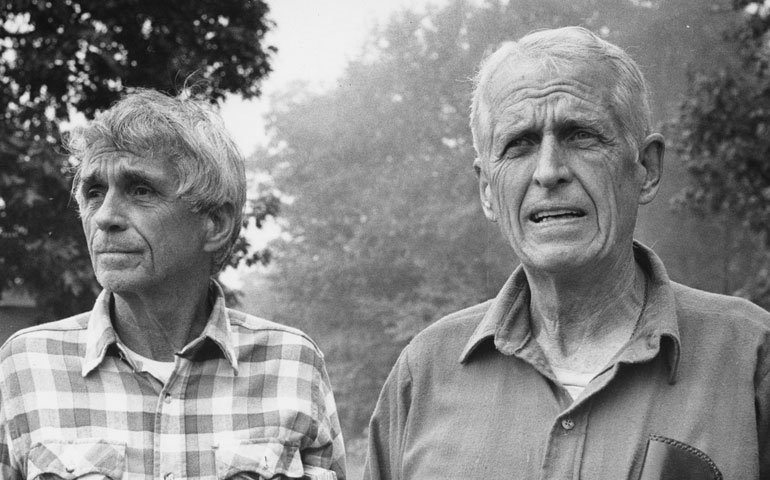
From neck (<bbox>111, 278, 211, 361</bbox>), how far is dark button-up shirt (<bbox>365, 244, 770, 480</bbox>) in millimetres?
813

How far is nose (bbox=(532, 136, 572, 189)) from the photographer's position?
226cm

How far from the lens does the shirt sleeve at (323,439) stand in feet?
10.0

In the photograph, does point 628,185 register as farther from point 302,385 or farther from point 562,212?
point 302,385

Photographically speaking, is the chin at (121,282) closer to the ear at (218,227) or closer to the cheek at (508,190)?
the ear at (218,227)

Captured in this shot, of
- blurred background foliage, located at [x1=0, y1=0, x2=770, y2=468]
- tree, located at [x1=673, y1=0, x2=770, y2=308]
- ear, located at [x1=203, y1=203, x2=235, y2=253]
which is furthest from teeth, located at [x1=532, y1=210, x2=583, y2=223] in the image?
tree, located at [x1=673, y1=0, x2=770, y2=308]

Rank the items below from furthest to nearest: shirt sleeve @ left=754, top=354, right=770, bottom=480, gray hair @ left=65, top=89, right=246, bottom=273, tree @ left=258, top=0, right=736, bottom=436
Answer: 1. tree @ left=258, top=0, right=736, bottom=436
2. gray hair @ left=65, top=89, right=246, bottom=273
3. shirt sleeve @ left=754, top=354, right=770, bottom=480

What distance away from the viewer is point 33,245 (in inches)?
383

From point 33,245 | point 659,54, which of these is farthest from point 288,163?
point 33,245

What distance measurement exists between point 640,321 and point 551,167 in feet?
1.42

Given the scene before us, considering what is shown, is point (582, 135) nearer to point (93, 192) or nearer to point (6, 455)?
point (93, 192)

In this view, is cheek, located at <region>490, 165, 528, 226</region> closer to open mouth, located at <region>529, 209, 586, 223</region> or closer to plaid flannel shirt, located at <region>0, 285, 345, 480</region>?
open mouth, located at <region>529, 209, 586, 223</region>

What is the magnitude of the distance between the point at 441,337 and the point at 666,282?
0.59m

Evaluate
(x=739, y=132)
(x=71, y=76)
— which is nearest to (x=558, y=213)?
(x=71, y=76)

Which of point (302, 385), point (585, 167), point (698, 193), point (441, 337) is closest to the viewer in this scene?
point (585, 167)
